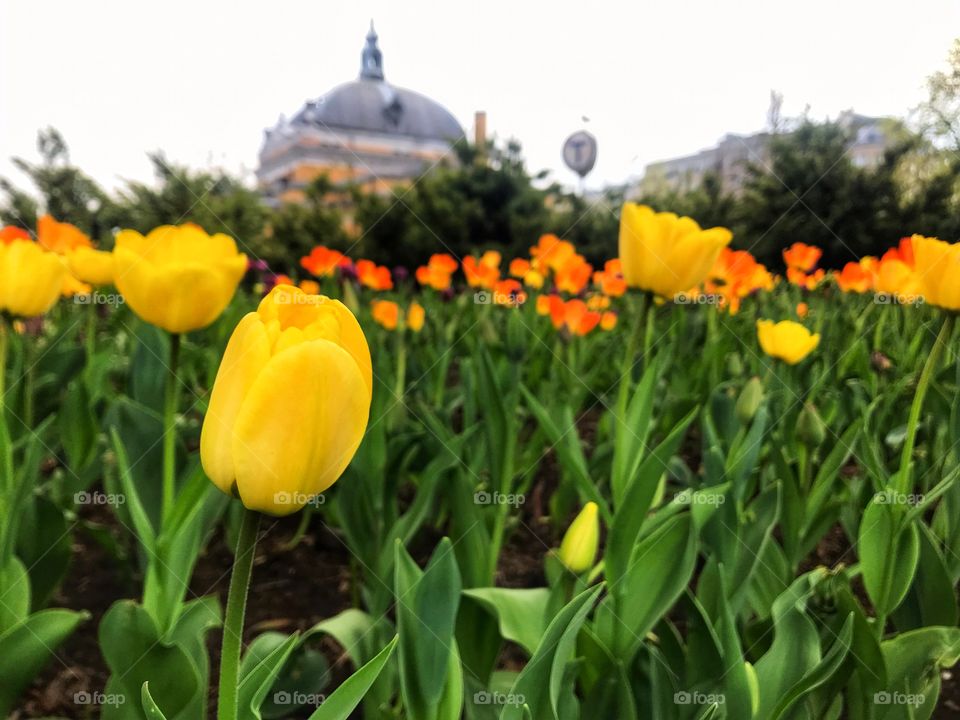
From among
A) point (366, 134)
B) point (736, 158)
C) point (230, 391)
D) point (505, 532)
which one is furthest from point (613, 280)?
point (366, 134)

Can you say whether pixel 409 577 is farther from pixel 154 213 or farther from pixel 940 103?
pixel 154 213

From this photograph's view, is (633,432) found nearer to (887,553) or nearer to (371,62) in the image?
(887,553)

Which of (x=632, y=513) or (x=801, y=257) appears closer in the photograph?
(x=632, y=513)

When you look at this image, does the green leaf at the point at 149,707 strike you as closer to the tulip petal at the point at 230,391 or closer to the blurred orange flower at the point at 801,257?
the tulip petal at the point at 230,391

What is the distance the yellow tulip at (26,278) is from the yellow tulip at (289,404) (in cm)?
76

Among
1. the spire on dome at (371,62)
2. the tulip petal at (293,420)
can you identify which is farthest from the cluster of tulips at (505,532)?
the spire on dome at (371,62)

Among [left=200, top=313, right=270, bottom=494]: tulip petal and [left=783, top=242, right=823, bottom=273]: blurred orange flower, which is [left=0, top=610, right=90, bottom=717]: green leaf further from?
[left=783, top=242, right=823, bottom=273]: blurred orange flower

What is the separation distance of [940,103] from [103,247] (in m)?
4.62

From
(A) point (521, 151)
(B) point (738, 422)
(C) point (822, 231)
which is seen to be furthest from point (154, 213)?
(B) point (738, 422)

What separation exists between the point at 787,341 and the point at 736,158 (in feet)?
13.5

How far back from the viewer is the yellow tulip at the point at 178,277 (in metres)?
0.73

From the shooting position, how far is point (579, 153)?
5.58m

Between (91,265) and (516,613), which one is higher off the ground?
(91,265)

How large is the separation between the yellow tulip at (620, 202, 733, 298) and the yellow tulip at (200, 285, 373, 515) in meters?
0.58
